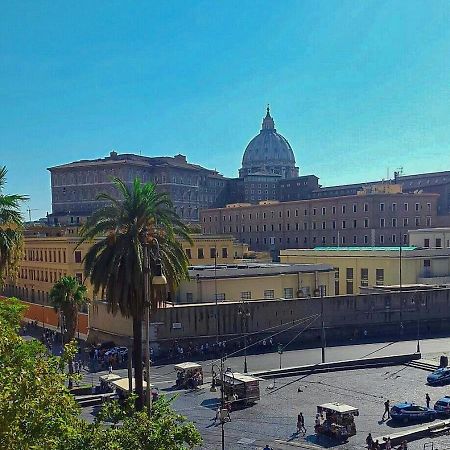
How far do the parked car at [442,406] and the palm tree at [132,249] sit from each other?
12.0 metres

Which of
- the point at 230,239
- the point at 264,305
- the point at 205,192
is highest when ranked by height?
the point at 205,192

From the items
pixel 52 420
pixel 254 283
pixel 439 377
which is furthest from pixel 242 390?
pixel 254 283

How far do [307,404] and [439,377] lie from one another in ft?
25.9

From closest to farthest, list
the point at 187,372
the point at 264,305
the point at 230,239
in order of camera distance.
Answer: the point at 187,372 → the point at 264,305 → the point at 230,239

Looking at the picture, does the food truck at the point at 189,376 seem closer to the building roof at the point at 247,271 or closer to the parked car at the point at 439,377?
the parked car at the point at 439,377

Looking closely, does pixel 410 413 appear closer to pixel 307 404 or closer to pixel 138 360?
pixel 307 404

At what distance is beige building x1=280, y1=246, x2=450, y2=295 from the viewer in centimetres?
5775

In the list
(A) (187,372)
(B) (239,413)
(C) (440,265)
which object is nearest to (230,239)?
(C) (440,265)

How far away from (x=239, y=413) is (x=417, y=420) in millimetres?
7166

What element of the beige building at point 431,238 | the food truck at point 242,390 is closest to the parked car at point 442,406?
the food truck at point 242,390

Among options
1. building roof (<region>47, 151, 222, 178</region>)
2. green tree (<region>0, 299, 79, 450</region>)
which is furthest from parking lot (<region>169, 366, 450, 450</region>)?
building roof (<region>47, 151, 222, 178</region>)

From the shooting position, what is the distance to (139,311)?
23.6 m

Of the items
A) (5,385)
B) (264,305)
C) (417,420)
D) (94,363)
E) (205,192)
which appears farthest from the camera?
(205,192)

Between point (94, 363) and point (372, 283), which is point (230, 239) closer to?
point (372, 283)
